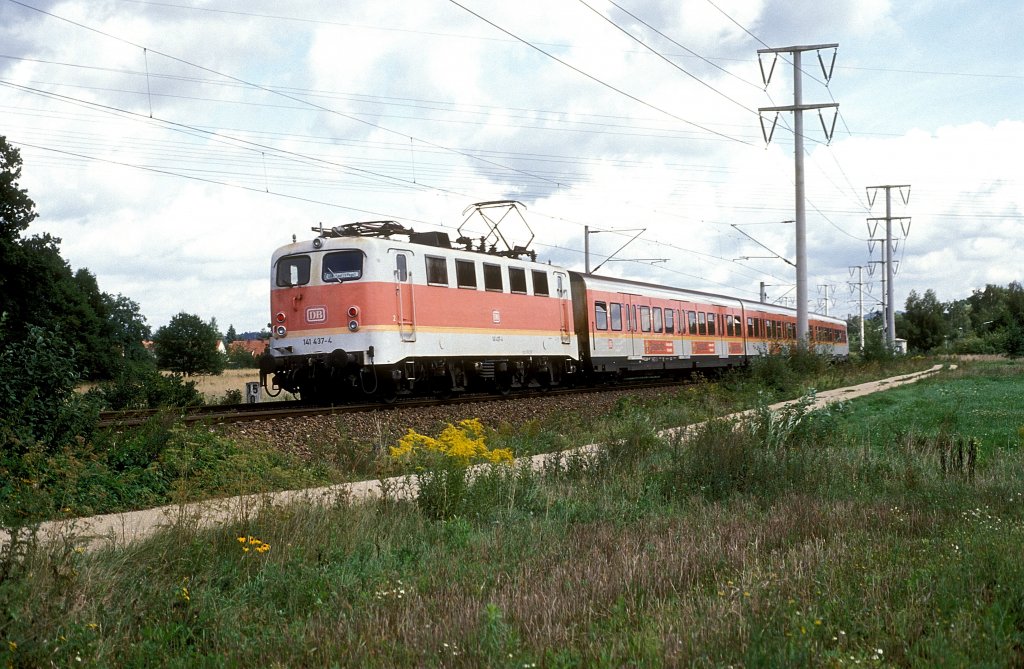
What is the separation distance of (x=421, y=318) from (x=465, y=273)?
1.98 m

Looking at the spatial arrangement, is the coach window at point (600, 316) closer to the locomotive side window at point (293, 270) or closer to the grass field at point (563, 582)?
the locomotive side window at point (293, 270)

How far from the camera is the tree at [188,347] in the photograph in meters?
86.6

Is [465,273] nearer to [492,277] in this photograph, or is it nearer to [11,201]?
[492,277]

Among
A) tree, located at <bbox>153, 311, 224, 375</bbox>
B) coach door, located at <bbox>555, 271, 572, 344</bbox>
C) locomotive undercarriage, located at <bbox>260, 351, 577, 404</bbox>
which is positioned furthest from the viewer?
tree, located at <bbox>153, 311, 224, 375</bbox>

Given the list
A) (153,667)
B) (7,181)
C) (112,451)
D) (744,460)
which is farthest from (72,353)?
(7,181)

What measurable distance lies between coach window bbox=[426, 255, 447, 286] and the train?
0.02m

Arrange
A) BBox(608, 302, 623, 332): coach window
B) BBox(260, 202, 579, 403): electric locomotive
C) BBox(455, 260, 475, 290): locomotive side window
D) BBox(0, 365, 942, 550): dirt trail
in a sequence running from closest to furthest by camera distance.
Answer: BBox(0, 365, 942, 550): dirt trail
BBox(260, 202, 579, 403): electric locomotive
BBox(455, 260, 475, 290): locomotive side window
BBox(608, 302, 623, 332): coach window

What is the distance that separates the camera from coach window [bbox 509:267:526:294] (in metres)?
22.3

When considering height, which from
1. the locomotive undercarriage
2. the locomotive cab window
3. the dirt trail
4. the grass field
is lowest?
the grass field

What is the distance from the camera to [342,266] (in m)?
18.1

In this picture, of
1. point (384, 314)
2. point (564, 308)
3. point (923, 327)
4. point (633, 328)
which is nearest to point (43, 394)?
point (384, 314)

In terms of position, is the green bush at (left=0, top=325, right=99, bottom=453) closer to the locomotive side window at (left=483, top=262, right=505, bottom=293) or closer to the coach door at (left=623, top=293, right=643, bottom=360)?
the locomotive side window at (left=483, top=262, right=505, bottom=293)

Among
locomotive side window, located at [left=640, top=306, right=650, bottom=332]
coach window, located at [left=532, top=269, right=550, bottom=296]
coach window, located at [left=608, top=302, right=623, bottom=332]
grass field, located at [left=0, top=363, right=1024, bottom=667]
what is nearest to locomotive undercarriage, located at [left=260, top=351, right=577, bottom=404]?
coach window, located at [left=532, top=269, right=550, bottom=296]

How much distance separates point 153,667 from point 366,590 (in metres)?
1.40
